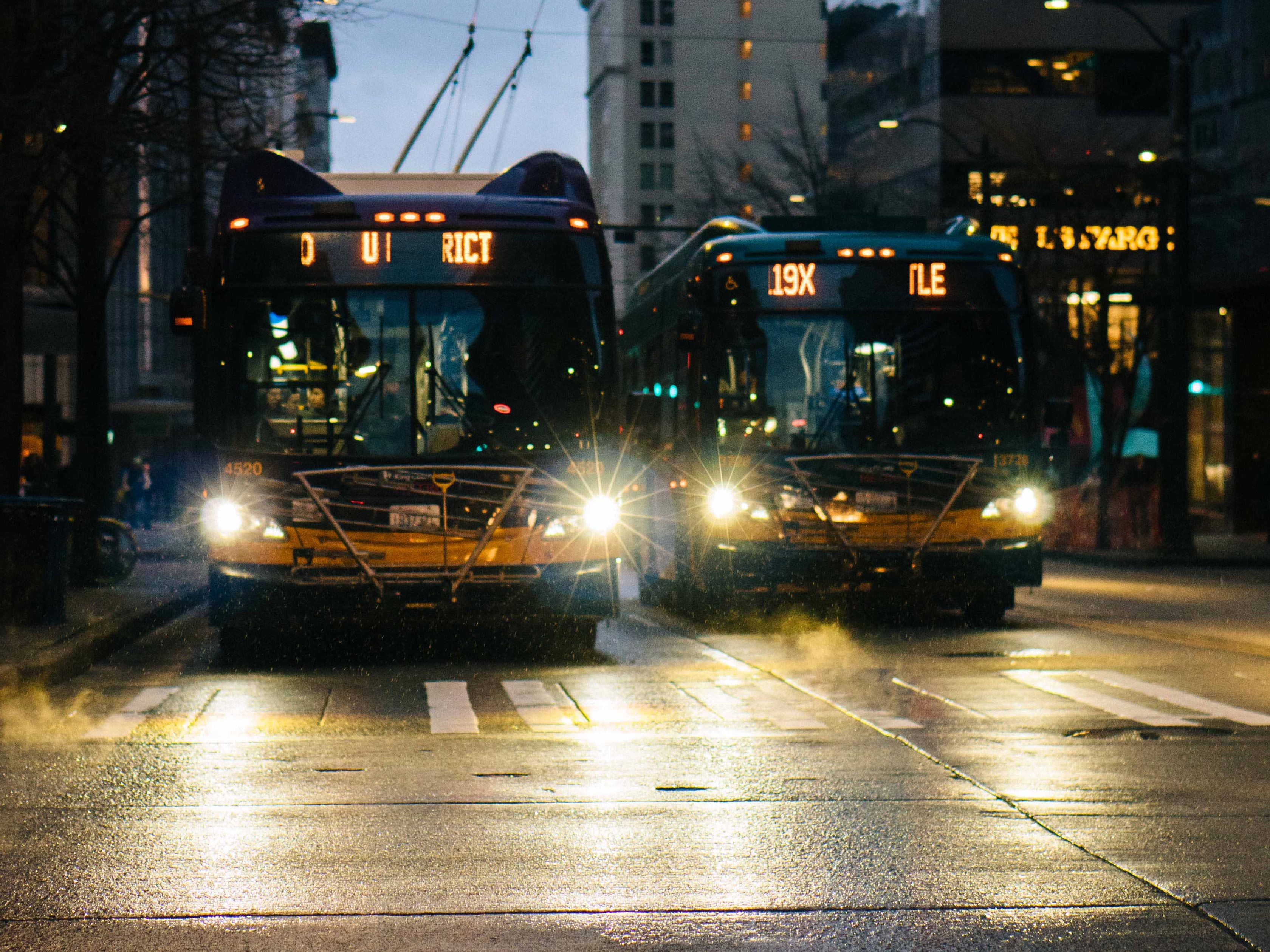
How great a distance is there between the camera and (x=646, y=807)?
7668 mm

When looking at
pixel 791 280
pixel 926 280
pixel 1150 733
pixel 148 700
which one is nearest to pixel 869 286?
pixel 926 280

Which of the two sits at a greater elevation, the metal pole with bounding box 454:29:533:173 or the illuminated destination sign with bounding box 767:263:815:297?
the metal pole with bounding box 454:29:533:173

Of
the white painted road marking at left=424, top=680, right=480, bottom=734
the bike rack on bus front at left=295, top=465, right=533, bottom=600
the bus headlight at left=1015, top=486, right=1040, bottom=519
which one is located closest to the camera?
the white painted road marking at left=424, top=680, right=480, bottom=734

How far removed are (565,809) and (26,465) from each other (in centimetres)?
2593

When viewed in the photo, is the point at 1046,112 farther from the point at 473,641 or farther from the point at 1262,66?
the point at 473,641

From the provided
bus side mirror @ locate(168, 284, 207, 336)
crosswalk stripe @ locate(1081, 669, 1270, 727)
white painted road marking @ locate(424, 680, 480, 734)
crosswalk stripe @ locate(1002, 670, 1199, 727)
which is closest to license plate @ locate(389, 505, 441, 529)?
white painted road marking @ locate(424, 680, 480, 734)

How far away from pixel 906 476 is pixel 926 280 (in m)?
1.82

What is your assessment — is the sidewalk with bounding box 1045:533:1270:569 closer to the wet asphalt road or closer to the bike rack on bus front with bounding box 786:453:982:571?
the bike rack on bus front with bounding box 786:453:982:571

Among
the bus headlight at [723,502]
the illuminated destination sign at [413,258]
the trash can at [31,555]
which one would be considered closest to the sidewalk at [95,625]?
the trash can at [31,555]

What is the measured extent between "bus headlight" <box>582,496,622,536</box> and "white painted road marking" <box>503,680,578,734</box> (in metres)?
1.64

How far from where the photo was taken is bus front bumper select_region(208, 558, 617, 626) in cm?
1338

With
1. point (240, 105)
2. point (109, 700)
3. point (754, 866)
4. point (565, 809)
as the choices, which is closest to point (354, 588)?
point (109, 700)

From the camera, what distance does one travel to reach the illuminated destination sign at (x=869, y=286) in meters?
16.3

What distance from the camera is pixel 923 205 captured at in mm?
59781
